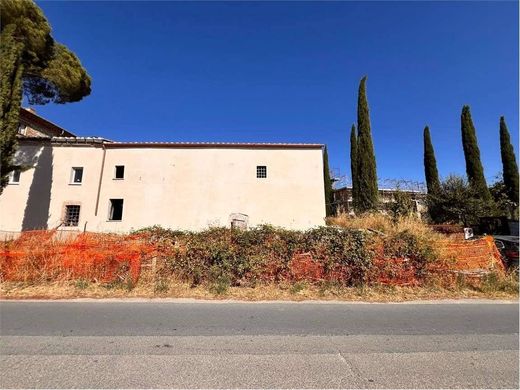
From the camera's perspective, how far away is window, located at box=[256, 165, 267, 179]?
22.4 metres

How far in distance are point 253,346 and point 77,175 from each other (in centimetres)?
2200

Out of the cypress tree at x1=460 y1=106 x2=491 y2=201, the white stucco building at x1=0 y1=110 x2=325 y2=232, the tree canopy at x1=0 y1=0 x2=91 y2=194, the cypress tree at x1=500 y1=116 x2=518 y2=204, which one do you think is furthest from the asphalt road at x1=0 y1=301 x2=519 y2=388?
the cypress tree at x1=500 y1=116 x2=518 y2=204

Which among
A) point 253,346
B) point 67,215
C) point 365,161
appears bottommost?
point 253,346

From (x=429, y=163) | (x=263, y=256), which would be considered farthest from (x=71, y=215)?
(x=429, y=163)

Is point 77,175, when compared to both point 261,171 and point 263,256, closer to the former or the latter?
point 261,171

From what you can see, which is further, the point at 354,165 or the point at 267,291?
the point at 354,165

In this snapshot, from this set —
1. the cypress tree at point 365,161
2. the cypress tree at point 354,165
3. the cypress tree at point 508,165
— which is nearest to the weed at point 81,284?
the cypress tree at point 365,161

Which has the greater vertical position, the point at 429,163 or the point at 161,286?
the point at 429,163

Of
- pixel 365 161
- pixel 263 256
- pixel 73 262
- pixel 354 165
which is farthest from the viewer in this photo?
pixel 354 165

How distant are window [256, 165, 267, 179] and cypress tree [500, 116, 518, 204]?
78.2 feet

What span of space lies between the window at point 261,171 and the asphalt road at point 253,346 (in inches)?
648

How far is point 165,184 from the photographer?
22.1 meters

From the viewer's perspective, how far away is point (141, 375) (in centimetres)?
329

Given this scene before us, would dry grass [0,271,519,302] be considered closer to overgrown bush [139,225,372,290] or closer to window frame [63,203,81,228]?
overgrown bush [139,225,372,290]
